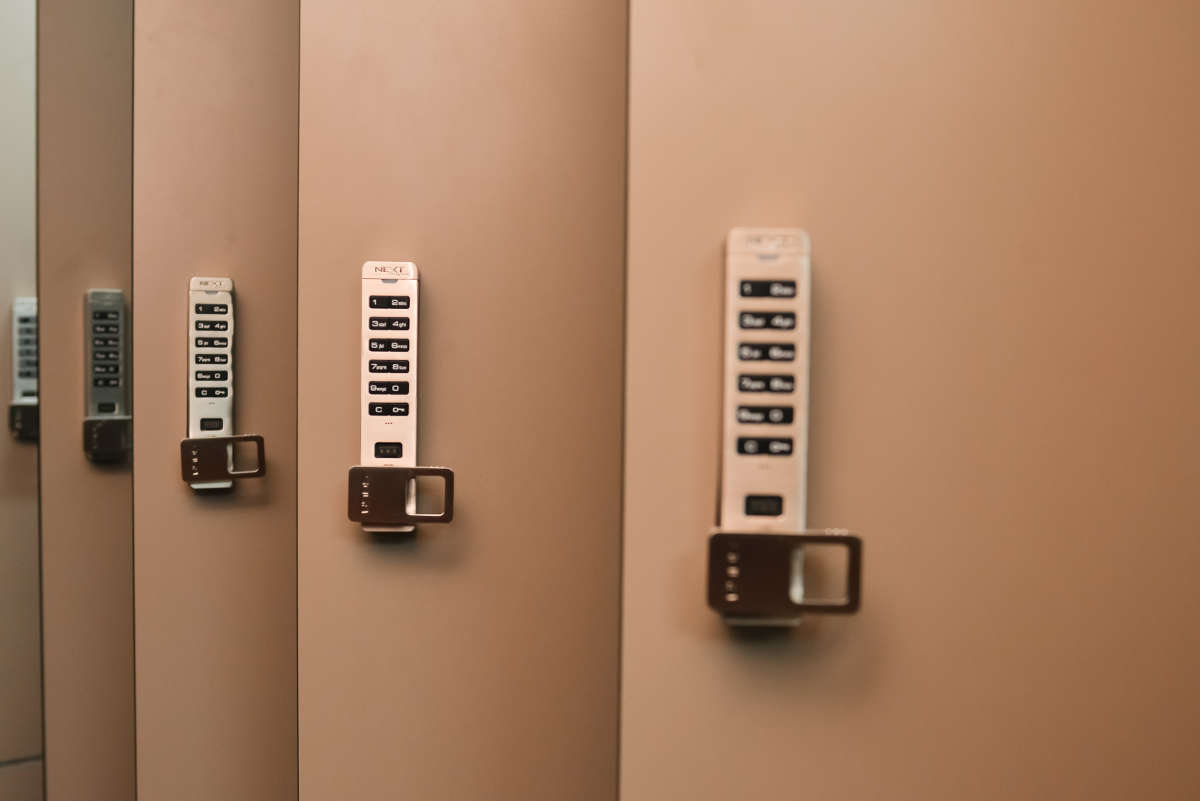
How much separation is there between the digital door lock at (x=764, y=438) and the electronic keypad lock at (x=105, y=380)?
1384 mm

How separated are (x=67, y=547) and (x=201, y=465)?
451 millimetres

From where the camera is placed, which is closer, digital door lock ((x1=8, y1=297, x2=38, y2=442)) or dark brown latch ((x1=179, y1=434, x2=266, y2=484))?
dark brown latch ((x1=179, y1=434, x2=266, y2=484))

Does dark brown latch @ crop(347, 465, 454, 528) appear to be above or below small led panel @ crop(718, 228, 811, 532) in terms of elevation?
below

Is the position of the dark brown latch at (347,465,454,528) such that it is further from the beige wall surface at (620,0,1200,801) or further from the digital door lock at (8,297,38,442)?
the digital door lock at (8,297,38,442)

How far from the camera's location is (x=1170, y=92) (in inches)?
30.1

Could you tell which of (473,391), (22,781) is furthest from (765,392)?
(22,781)

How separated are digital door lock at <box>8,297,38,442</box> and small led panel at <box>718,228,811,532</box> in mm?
2000

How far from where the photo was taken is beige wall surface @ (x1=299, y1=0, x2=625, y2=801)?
1062 mm

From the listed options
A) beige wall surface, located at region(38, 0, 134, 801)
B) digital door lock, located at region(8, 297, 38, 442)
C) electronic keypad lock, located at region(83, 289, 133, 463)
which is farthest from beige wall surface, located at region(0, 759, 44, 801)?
electronic keypad lock, located at region(83, 289, 133, 463)

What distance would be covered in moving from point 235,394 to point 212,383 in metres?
0.05

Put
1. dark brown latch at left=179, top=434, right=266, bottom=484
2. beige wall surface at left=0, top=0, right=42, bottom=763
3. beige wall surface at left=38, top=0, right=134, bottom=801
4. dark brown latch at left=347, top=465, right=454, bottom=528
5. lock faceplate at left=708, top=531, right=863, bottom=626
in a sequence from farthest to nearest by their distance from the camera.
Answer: beige wall surface at left=0, top=0, right=42, bottom=763 → beige wall surface at left=38, top=0, right=134, bottom=801 → dark brown latch at left=179, top=434, right=266, bottom=484 → dark brown latch at left=347, top=465, right=454, bottom=528 → lock faceplate at left=708, top=531, right=863, bottom=626

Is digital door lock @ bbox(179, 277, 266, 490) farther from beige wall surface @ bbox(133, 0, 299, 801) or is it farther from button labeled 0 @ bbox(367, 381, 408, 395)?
button labeled 0 @ bbox(367, 381, 408, 395)

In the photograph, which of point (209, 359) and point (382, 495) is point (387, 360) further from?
point (209, 359)

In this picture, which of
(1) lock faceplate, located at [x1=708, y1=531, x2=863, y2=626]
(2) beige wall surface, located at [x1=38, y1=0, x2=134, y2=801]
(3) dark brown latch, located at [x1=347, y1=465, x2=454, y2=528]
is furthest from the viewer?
(2) beige wall surface, located at [x1=38, y1=0, x2=134, y2=801]
